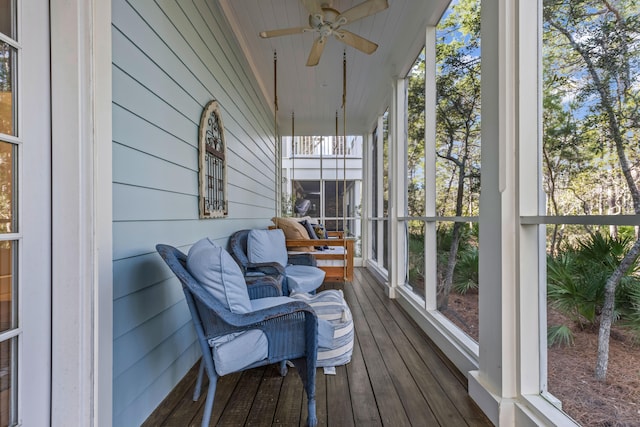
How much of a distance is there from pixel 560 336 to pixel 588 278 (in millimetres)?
327


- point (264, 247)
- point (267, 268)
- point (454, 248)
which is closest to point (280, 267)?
point (267, 268)

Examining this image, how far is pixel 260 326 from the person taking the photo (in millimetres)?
1568

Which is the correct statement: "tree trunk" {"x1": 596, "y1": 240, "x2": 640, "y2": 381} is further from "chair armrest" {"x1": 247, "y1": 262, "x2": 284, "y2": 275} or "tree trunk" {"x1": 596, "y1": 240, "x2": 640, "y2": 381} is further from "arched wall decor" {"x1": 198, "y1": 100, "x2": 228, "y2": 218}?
"arched wall decor" {"x1": 198, "y1": 100, "x2": 228, "y2": 218}

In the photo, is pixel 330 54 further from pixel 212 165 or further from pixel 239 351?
pixel 239 351

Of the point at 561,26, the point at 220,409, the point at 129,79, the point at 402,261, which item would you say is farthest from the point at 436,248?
the point at 129,79

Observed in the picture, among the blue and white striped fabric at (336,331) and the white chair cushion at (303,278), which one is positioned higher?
the white chair cushion at (303,278)

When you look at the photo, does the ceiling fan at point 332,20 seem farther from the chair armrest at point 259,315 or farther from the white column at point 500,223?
the chair armrest at point 259,315

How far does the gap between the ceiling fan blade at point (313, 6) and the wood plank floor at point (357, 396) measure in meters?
2.73

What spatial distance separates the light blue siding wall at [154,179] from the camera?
1.43m

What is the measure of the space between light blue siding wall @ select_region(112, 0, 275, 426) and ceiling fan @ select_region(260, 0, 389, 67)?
2.41ft

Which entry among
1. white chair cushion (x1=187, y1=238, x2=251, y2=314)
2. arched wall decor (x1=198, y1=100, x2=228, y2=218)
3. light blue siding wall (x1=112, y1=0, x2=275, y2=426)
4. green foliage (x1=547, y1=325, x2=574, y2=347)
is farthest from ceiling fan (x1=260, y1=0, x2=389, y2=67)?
green foliage (x1=547, y1=325, x2=574, y2=347)

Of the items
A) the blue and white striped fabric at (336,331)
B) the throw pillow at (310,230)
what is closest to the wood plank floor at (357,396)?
the blue and white striped fabric at (336,331)

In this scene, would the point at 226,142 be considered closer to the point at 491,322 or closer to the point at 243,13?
the point at 243,13

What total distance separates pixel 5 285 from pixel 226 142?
6.93 ft
